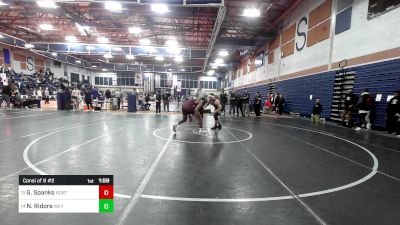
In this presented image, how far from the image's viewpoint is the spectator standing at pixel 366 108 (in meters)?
11.3

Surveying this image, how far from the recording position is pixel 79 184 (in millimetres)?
2434

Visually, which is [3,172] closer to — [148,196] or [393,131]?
[148,196]

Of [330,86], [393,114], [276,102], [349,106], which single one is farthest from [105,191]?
[276,102]

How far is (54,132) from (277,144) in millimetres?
7878

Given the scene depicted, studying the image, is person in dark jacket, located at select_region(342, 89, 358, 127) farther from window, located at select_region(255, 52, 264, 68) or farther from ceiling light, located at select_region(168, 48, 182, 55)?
ceiling light, located at select_region(168, 48, 182, 55)

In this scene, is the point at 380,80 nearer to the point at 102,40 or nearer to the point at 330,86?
the point at 330,86

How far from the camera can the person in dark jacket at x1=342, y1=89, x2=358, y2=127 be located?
12.2m

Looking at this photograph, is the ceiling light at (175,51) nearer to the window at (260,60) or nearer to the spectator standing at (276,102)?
the window at (260,60)

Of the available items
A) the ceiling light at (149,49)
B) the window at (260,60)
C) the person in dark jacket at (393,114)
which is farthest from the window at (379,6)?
the ceiling light at (149,49)

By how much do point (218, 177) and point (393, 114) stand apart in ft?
31.9

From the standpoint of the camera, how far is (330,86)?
1491 cm

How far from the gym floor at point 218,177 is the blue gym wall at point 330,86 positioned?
13.2 ft

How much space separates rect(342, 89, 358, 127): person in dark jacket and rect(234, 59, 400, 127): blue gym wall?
2.27 feet
